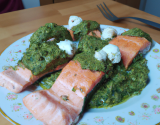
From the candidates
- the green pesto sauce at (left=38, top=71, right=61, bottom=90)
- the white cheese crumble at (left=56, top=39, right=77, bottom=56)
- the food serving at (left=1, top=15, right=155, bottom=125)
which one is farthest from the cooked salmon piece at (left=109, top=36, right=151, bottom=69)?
the green pesto sauce at (left=38, top=71, right=61, bottom=90)

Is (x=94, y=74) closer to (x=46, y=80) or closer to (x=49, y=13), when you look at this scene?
(x=46, y=80)

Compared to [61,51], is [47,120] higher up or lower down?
lower down

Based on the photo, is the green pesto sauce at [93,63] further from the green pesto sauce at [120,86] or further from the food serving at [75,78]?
the green pesto sauce at [120,86]

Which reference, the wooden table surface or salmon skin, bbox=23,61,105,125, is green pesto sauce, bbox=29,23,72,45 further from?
the wooden table surface


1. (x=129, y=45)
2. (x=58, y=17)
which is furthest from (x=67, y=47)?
(x=58, y=17)

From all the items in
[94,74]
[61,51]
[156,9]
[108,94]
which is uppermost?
[61,51]

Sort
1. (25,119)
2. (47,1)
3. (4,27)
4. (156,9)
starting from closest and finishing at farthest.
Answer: (25,119)
(4,27)
(47,1)
(156,9)

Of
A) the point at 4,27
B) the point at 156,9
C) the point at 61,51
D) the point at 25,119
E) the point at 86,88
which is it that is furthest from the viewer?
the point at 156,9

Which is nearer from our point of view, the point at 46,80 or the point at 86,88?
the point at 86,88

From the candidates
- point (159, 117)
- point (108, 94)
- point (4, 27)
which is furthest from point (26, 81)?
point (4, 27)
